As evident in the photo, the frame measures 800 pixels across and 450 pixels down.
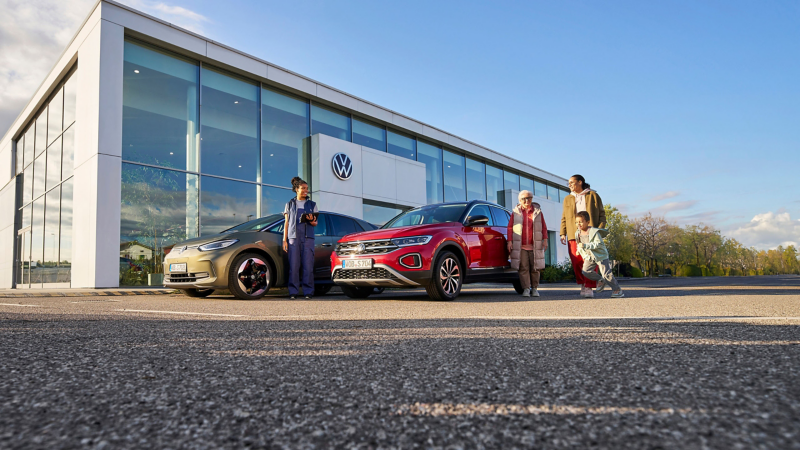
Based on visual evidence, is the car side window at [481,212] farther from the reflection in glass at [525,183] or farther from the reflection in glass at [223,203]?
the reflection in glass at [525,183]

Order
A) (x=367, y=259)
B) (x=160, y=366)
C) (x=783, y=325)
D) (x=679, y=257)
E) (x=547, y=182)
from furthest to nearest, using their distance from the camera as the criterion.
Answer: (x=679, y=257) < (x=547, y=182) < (x=367, y=259) < (x=783, y=325) < (x=160, y=366)

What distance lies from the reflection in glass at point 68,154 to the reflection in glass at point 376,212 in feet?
31.5

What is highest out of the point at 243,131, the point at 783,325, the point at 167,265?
the point at 243,131

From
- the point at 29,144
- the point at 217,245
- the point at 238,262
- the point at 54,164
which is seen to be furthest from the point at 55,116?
the point at 238,262

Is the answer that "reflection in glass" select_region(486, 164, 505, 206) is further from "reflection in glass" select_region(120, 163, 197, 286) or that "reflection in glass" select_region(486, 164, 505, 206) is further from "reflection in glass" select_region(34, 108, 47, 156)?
"reflection in glass" select_region(34, 108, 47, 156)

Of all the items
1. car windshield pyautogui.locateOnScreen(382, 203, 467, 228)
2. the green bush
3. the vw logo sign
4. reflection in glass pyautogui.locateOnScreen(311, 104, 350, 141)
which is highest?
reflection in glass pyautogui.locateOnScreen(311, 104, 350, 141)

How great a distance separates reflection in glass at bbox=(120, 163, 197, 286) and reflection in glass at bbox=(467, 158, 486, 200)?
49.6ft

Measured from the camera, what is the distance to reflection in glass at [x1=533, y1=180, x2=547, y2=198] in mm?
32219

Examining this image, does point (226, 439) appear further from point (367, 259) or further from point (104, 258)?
point (104, 258)

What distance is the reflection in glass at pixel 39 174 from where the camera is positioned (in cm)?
1794

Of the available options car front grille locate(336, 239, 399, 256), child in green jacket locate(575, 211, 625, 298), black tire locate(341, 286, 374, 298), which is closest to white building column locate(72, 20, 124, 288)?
black tire locate(341, 286, 374, 298)

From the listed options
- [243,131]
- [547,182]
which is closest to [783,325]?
[243,131]

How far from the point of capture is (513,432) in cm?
141

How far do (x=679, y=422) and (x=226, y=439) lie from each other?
4.53ft
